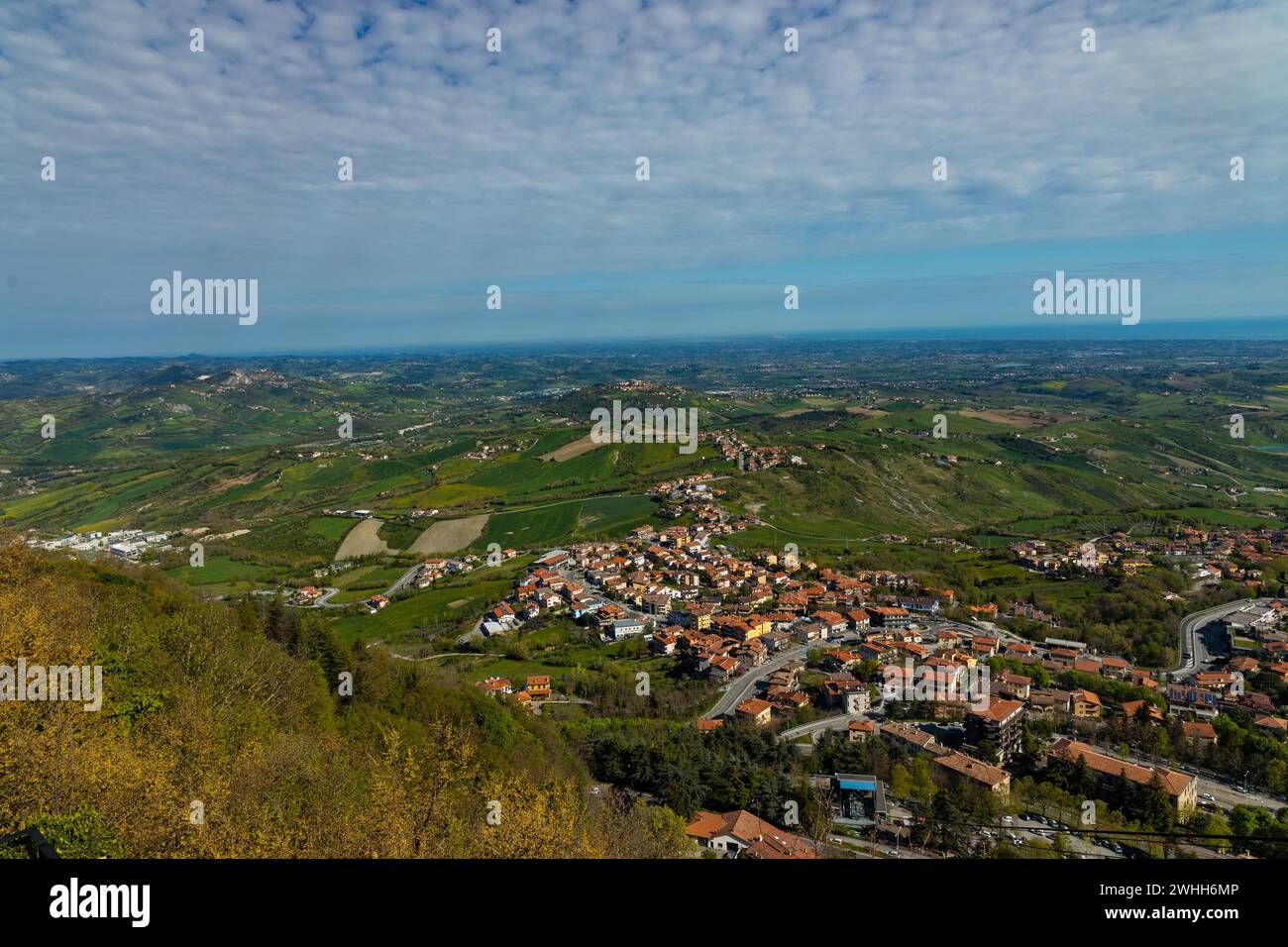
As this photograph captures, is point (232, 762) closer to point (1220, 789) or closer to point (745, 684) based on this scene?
point (745, 684)

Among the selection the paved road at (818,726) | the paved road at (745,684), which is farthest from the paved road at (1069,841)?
the paved road at (745,684)

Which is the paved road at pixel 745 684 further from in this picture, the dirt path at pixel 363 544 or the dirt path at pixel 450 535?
the dirt path at pixel 363 544

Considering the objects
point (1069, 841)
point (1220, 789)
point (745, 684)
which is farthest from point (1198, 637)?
point (745, 684)

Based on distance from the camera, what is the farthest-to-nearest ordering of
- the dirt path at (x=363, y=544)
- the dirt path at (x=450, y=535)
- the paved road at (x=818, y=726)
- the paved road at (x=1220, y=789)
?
the dirt path at (x=450, y=535)
the dirt path at (x=363, y=544)
the paved road at (x=818, y=726)
the paved road at (x=1220, y=789)

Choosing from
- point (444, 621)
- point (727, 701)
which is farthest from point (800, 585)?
point (444, 621)

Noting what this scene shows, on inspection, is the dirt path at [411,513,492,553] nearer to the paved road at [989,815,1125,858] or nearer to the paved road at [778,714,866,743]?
the paved road at [778,714,866,743]
